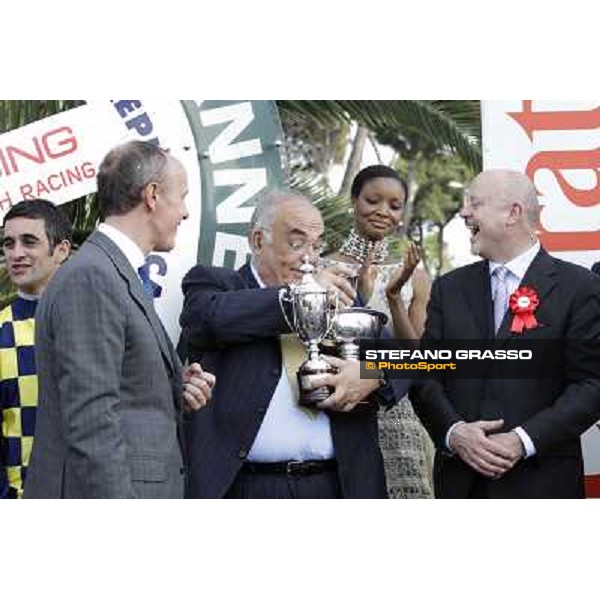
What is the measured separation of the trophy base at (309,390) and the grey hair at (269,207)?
47cm

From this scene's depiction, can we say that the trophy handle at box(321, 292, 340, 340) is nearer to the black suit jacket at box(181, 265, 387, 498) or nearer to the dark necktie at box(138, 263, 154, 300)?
the black suit jacket at box(181, 265, 387, 498)

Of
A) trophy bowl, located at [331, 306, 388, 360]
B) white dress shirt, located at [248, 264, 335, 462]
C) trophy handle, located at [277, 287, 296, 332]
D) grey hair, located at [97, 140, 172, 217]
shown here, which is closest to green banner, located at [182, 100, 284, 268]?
trophy handle, located at [277, 287, 296, 332]

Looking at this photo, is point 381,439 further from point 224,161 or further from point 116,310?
point 116,310

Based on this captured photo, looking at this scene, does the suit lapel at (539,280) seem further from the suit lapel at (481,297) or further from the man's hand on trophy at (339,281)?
the man's hand on trophy at (339,281)

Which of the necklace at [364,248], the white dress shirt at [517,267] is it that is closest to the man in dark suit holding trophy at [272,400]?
the necklace at [364,248]

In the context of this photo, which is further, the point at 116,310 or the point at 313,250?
the point at 313,250

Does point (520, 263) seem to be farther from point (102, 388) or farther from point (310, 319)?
point (102, 388)

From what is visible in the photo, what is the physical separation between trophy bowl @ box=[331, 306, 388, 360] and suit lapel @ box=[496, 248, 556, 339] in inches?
17.2

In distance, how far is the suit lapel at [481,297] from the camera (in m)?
4.77

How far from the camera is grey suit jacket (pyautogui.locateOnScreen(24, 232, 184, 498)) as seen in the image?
355 centimetres

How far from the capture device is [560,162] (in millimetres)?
4844

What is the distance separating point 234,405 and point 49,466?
934 mm

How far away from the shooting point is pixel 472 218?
479 cm
